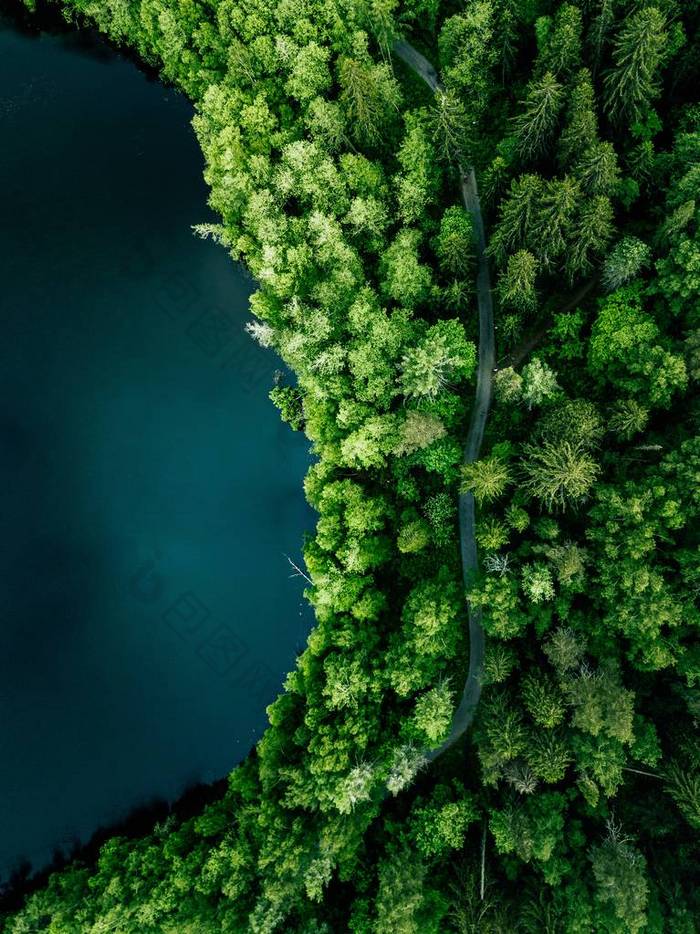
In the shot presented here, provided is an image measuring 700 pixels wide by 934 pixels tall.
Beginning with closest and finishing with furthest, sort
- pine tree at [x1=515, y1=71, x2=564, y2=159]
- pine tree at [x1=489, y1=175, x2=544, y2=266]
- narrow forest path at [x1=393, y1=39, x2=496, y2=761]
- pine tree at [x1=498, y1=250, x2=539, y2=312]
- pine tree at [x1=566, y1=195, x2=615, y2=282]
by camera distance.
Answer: pine tree at [x1=566, y1=195, x2=615, y2=282], pine tree at [x1=515, y1=71, x2=564, y2=159], pine tree at [x1=489, y1=175, x2=544, y2=266], pine tree at [x1=498, y1=250, x2=539, y2=312], narrow forest path at [x1=393, y1=39, x2=496, y2=761]

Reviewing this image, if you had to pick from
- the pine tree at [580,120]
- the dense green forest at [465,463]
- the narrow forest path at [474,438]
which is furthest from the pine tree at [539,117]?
the narrow forest path at [474,438]

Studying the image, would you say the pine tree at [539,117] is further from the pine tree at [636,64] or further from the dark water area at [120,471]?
the dark water area at [120,471]

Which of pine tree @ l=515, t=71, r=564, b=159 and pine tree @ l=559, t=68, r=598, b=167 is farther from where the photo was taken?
pine tree @ l=515, t=71, r=564, b=159

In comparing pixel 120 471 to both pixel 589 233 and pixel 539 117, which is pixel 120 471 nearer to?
pixel 589 233

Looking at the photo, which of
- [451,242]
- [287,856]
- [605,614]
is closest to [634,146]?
[451,242]

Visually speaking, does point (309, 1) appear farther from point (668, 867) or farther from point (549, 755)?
point (668, 867)

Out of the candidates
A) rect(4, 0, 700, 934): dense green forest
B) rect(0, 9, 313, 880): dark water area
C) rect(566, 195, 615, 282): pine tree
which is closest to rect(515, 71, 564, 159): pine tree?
rect(4, 0, 700, 934): dense green forest

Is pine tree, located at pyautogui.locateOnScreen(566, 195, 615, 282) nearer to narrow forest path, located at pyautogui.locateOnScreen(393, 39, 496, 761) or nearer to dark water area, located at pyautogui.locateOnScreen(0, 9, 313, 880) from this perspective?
narrow forest path, located at pyautogui.locateOnScreen(393, 39, 496, 761)

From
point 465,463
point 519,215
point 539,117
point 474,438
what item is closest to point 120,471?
point 465,463
